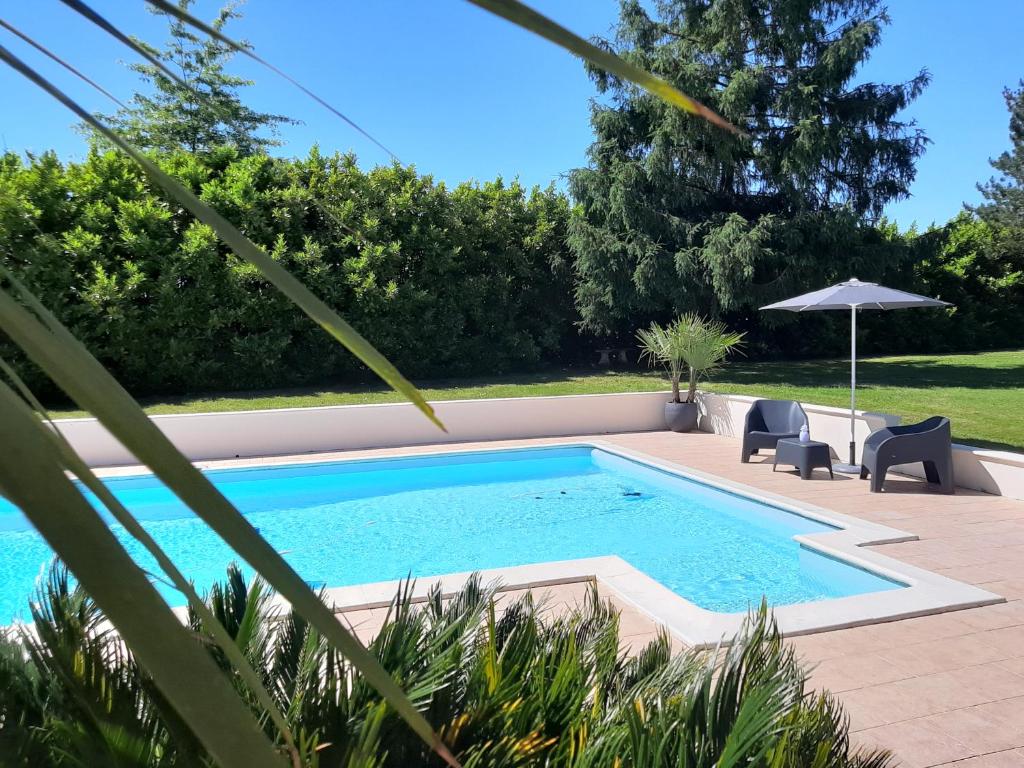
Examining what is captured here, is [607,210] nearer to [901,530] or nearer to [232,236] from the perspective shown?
[901,530]

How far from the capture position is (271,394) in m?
15.3

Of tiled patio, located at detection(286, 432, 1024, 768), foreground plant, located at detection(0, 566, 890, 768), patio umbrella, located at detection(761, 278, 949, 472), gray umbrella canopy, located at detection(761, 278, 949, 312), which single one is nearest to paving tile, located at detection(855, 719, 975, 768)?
tiled patio, located at detection(286, 432, 1024, 768)

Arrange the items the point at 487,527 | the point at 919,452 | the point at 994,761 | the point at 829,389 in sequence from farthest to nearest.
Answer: the point at 829,389 → the point at 487,527 → the point at 919,452 → the point at 994,761

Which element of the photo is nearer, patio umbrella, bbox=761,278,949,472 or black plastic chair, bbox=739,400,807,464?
patio umbrella, bbox=761,278,949,472

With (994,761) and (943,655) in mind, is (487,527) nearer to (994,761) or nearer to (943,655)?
(943,655)

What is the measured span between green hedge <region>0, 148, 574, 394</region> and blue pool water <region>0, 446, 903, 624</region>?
4715 mm

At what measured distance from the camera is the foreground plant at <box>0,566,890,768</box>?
5.62 feet

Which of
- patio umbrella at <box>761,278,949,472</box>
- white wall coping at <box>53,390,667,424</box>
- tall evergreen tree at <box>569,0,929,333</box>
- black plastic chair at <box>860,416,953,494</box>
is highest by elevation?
tall evergreen tree at <box>569,0,929,333</box>

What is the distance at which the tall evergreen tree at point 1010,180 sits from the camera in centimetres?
3006

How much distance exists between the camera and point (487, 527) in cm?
925

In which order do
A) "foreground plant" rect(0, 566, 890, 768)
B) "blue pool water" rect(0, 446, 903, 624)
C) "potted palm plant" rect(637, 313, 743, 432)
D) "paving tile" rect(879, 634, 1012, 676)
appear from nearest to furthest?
"foreground plant" rect(0, 566, 890, 768)
"paving tile" rect(879, 634, 1012, 676)
"blue pool water" rect(0, 446, 903, 624)
"potted palm plant" rect(637, 313, 743, 432)

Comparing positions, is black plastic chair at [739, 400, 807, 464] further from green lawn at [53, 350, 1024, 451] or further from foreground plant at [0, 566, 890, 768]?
foreground plant at [0, 566, 890, 768]

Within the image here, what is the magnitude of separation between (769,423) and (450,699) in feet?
32.8

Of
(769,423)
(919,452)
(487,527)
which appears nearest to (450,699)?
(487,527)
